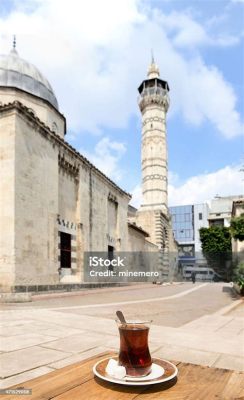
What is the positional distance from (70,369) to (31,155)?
1341cm

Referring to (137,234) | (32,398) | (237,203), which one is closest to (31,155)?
(32,398)

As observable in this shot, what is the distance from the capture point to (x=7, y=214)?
1327cm

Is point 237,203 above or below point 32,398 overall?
above

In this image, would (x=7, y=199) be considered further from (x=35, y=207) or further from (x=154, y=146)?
(x=154, y=146)

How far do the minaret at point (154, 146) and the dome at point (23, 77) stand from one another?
30.5 metres

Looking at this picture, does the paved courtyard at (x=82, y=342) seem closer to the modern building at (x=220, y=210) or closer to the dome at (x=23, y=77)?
the dome at (x=23, y=77)

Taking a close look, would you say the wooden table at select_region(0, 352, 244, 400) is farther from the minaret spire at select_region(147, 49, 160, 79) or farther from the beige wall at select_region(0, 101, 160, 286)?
the minaret spire at select_region(147, 49, 160, 79)

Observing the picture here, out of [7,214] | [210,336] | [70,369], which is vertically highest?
[7,214]

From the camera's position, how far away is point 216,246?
169 ft

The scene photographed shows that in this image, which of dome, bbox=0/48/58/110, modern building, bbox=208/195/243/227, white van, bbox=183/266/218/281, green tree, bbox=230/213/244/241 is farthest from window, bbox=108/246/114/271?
modern building, bbox=208/195/243/227

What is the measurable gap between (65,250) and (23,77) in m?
10.8

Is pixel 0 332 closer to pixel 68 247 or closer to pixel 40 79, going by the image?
pixel 68 247

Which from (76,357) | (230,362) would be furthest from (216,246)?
(76,357)

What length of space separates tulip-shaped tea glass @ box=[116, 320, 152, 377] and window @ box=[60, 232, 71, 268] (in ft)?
52.4
